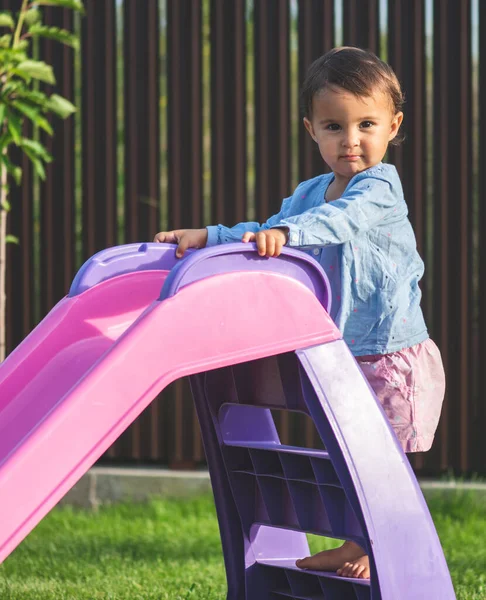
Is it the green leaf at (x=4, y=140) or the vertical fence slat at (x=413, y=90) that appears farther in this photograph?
the vertical fence slat at (x=413, y=90)

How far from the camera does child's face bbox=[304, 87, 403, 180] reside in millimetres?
2596

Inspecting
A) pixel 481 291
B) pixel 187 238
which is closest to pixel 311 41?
pixel 481 291

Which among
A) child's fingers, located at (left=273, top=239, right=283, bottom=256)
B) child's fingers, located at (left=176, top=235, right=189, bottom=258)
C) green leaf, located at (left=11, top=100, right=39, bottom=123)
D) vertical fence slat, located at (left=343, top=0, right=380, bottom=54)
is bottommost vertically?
child's fingers, located at (left=176, top=235, right=189, bottom=258)

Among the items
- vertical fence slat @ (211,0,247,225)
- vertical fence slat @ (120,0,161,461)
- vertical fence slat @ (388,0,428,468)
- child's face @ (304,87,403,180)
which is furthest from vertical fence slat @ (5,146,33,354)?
child's face @ (304,87,403,180)

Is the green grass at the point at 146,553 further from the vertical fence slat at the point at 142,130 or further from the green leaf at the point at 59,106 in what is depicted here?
the green leaf at the point at 59,106

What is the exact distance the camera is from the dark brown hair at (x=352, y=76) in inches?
102

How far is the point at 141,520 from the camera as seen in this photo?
4672 millimetres

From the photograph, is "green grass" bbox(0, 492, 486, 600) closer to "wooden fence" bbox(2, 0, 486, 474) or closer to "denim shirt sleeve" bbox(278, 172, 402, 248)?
"wooden fence" bbox(2, 0, 486, 474)

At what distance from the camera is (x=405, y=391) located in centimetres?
266

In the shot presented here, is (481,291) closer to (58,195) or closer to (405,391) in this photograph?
(58,195)

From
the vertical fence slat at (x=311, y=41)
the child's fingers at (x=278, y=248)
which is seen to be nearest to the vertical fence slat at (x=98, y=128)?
the vertical fence slat at (x=311, y=41)

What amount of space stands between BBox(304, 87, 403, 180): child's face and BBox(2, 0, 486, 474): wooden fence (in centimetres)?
244

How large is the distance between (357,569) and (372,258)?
75 cm

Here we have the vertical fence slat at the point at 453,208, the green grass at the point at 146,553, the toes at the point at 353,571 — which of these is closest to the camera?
the toes at the point at 353,571
